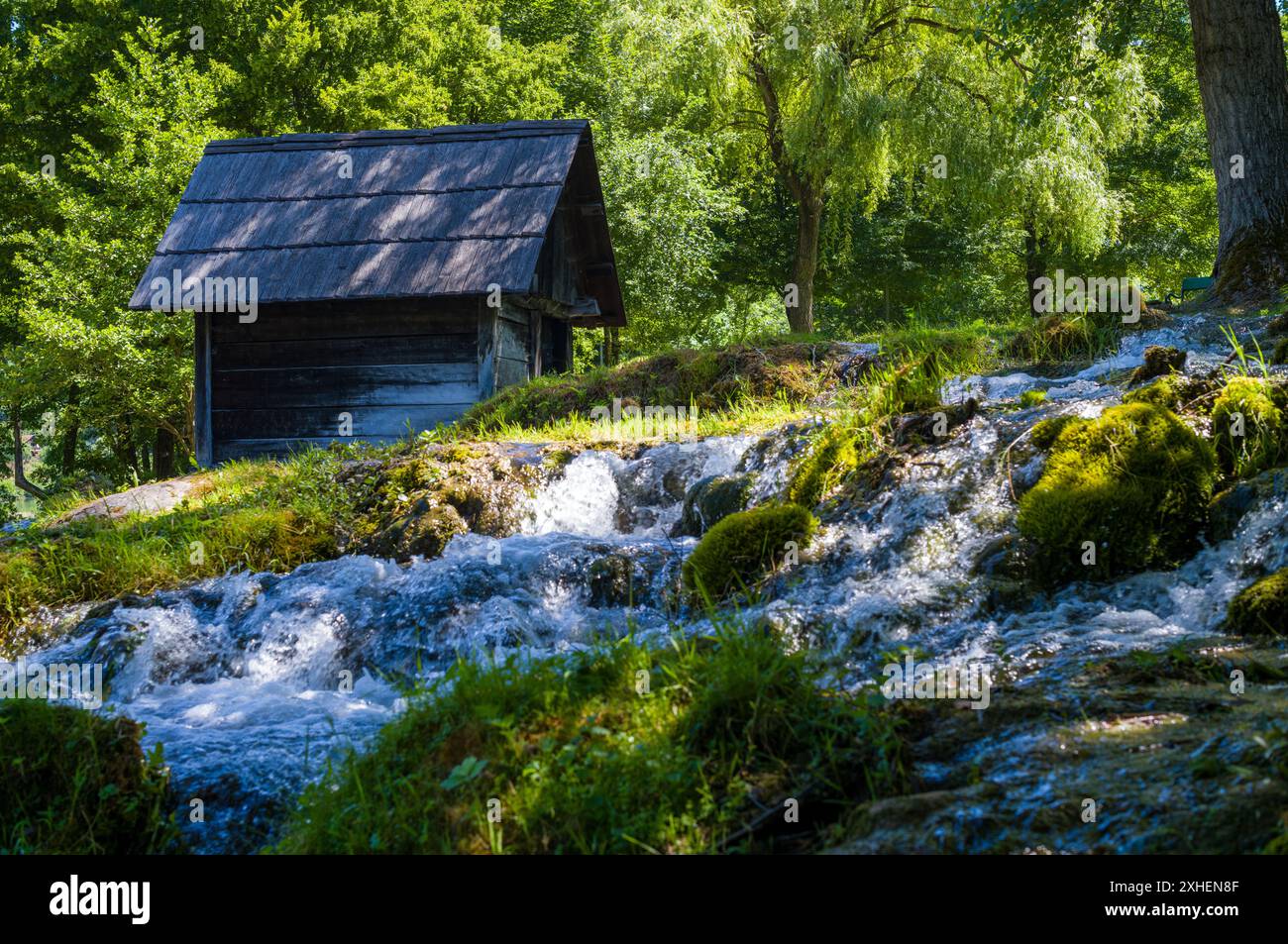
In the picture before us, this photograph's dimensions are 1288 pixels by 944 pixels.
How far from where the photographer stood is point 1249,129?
37.0 feet

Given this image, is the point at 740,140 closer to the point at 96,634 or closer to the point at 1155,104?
the point at 1155,104

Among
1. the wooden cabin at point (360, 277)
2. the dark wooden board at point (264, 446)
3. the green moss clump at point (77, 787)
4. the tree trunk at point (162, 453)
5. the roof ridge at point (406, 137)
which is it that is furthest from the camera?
the tree trunk at point (162, 453)

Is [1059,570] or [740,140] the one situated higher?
[740,140]

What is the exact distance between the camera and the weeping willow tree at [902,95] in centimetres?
1808

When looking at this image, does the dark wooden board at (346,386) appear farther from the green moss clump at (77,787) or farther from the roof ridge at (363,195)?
the green moss clump at (77,787)

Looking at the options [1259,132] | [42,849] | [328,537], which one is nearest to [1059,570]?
[42,849]

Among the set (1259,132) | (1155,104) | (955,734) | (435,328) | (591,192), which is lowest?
(955,734)

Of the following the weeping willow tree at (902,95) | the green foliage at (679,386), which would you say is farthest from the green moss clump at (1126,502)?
the weeping willow tree at (902,95)

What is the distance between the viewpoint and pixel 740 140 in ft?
74.5

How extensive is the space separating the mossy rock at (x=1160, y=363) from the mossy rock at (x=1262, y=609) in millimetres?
2797

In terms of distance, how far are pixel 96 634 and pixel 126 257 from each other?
14941 mm

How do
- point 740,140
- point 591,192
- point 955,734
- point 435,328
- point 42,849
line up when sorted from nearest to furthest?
point 955,734 < point 42,849 < point 435,328 < point 591,192 < point 740,140

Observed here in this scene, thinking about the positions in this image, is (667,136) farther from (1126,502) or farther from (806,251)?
(1126,502)

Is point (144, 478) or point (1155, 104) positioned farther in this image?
point (144, 478)
